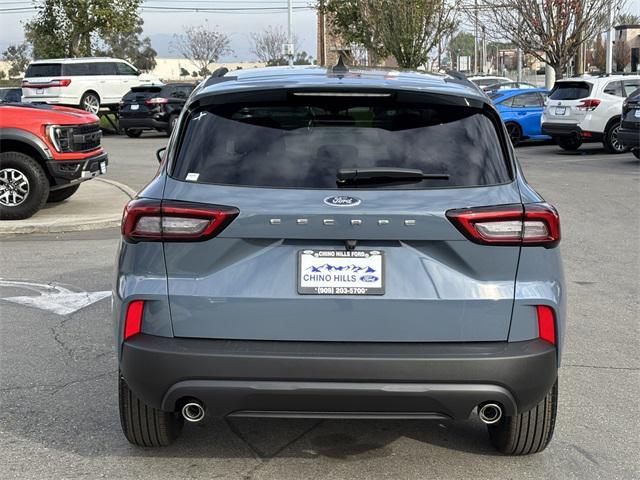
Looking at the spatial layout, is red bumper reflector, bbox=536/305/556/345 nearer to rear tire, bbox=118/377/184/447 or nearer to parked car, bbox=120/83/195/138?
rear tire, bbox=118/377/184/447

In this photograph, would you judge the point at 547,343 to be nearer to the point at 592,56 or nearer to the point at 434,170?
the point at 434,170

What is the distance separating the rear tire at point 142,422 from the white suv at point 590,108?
1867 cm

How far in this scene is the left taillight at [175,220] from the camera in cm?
371

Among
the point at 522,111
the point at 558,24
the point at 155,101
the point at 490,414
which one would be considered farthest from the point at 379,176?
the point at 558,24

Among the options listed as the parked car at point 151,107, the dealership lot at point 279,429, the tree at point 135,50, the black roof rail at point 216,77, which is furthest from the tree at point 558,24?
the tree at point 135,50

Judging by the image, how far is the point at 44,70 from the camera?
3325cm

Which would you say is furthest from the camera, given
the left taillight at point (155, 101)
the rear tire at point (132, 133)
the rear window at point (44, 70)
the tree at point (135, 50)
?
the tree at point (135, 50)

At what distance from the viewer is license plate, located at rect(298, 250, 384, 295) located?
3678 millimetres

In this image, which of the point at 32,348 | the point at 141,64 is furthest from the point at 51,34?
the point at 141,64

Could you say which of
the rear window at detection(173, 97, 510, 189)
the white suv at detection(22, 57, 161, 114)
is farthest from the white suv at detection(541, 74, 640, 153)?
the rear window at detection(173, 97, 510, 189)

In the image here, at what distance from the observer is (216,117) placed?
4.00 metres

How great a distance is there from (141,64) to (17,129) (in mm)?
89862

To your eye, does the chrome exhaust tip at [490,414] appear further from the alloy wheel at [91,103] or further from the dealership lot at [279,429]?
the alloy wheel at [91,103]

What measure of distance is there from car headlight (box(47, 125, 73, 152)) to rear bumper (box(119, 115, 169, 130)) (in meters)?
17.9
